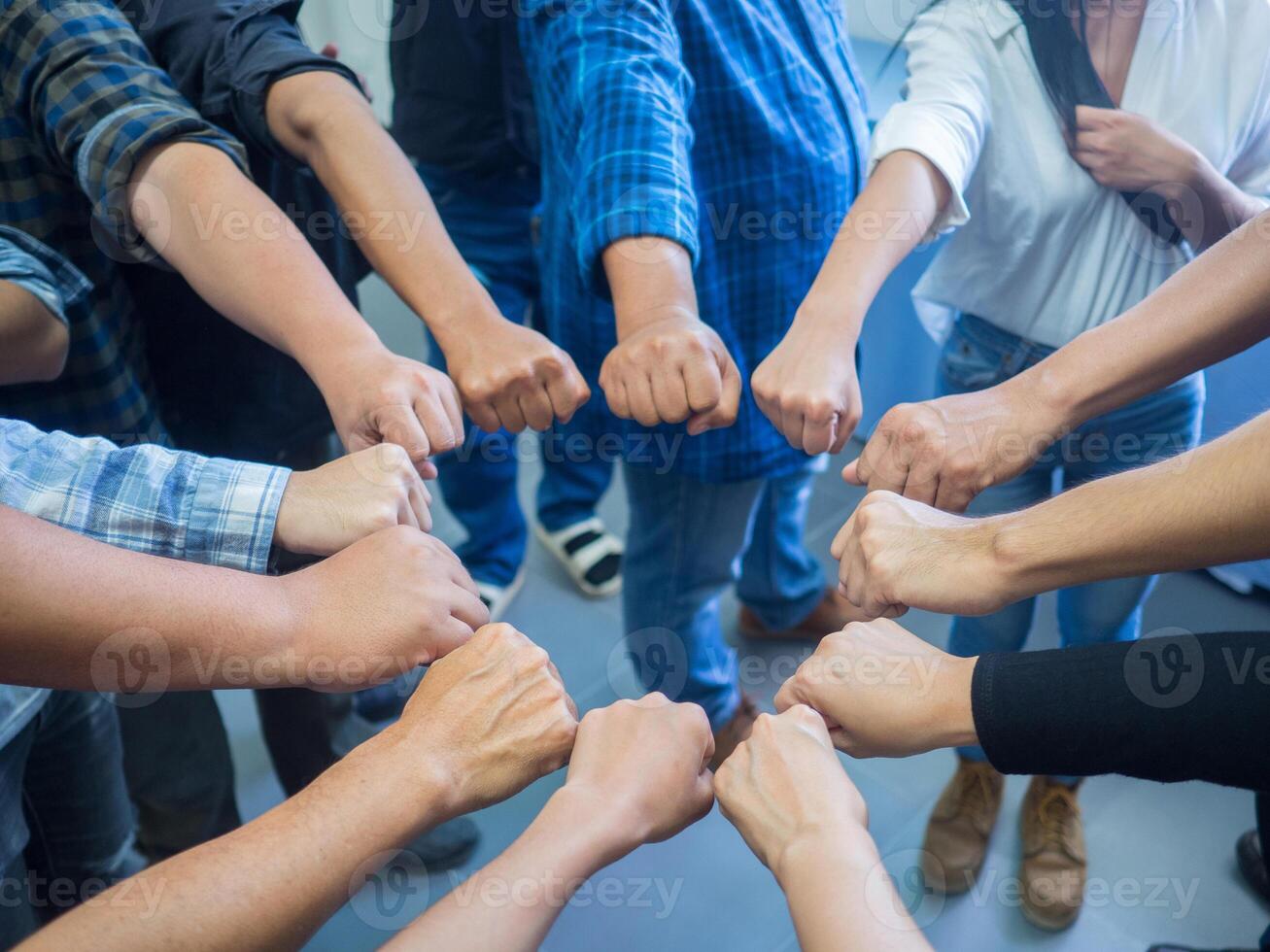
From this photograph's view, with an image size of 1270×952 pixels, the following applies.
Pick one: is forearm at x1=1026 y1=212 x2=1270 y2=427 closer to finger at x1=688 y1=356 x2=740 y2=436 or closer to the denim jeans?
finger at x1=688 y1=356 x2=740 y2=436

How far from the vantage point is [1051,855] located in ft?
4.35

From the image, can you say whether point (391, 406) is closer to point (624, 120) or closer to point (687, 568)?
point (624, 120)

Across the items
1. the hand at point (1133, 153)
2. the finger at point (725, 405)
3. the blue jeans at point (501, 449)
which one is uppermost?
the hand at point (1133, 153)

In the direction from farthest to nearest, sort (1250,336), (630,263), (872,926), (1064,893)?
(1064,893), (630,263), (1250,336), (872,926)

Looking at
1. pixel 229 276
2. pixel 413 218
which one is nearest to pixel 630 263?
pixel 413 218

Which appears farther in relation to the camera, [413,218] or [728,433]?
[728,433]

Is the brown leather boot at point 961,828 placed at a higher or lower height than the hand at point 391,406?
lower

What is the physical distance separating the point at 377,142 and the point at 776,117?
412 millimetres

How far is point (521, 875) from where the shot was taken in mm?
698

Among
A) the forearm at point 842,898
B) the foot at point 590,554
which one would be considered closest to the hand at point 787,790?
the forearm at point 842,898

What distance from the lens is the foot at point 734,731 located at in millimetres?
1460

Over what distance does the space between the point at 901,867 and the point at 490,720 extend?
82cm

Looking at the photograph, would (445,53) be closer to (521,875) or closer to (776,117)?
(776,117)

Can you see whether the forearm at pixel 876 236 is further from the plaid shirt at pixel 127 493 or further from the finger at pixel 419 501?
the plaid shirt at pixel 127 493
